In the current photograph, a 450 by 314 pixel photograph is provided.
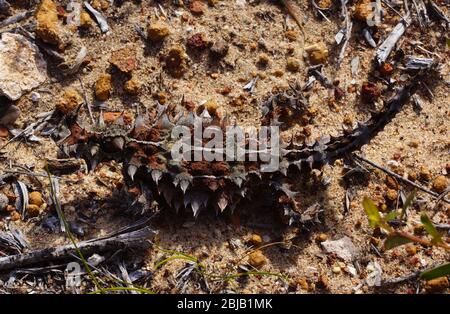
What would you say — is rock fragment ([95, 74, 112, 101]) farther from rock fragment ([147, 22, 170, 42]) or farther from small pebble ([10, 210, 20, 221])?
small pebble ([10, 210, 20, 221])

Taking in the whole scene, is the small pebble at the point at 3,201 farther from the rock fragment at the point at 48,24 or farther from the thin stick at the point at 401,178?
the thin stick at the point at 401,178

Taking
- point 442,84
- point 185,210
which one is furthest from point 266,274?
point 442,84

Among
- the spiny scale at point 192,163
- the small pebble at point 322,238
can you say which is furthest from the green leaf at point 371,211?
the small pebble at point 322,238

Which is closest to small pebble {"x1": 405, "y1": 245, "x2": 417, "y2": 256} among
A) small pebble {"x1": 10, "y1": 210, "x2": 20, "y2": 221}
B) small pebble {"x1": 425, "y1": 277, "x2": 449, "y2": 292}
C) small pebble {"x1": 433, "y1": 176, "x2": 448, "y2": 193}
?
small pebble {"x1": 425, "y1": 277, "x2": 449, "y2": 292}

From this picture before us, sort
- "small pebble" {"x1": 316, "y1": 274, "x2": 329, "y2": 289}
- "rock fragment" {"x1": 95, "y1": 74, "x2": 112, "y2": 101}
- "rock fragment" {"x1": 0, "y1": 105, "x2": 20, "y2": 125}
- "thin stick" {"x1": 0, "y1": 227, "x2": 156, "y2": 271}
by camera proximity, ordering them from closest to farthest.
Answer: "thin stick" {"x1": 0, "y1": 227, "x2": 156, "y2": 271} < "small pebble" {"x1": 316, "y1": 274, "x2": 329, "y2": 289} < "rock fragment" {"x1": 0, "y1": 105, "x2": 20, "y2": 125} < "rock fragment" {"x1": 95, "y1": 74, "x2": 112, "y2": 101}

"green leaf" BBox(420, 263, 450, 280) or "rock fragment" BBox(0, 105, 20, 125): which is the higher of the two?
"rock fragment" BBox(0, 105, 20, 125)

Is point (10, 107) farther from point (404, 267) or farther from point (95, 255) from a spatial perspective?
point (404, 267)
